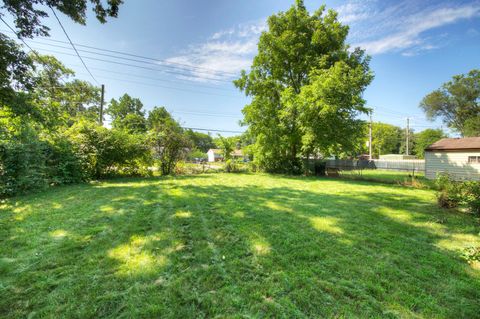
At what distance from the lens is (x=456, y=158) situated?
42.5 ft

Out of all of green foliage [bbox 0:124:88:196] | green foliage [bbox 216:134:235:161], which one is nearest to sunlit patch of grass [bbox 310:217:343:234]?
green foliage [bbox 0:124:88:196]

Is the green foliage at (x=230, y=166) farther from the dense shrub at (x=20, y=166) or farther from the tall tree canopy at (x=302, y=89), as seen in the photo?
the dense shrub at (x=20, y=166)

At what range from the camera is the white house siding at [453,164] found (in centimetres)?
1227

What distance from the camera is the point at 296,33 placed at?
14.3 metres

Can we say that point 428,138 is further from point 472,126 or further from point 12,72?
point 12,72

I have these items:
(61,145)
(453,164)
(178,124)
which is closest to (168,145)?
(178,124)

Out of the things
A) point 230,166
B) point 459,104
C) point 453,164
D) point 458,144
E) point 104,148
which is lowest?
point 230,166

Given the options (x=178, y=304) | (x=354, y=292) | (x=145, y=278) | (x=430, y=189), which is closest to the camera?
(x=178, y=304)

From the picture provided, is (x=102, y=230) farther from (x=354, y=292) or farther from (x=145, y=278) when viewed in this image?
(x=354, y=292)

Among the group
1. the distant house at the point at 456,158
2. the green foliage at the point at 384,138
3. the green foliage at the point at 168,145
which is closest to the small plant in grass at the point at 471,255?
the green foliage at the point at 168,145

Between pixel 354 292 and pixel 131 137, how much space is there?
11416 millimetres

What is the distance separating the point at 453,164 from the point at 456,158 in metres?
0.41

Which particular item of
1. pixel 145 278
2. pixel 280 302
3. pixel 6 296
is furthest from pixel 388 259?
pixel 6 296

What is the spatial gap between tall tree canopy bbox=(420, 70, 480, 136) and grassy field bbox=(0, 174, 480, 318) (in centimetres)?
3205
